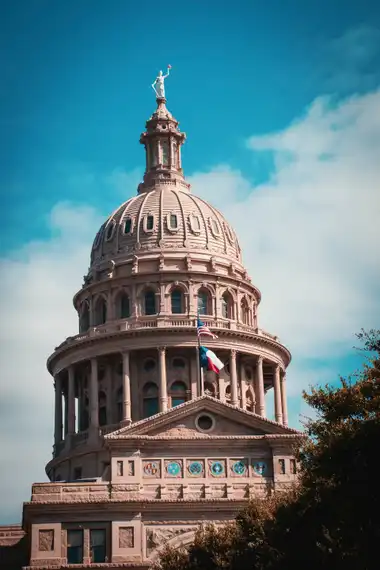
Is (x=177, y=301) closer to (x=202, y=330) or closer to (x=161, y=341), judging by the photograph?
(x=161, y=341)

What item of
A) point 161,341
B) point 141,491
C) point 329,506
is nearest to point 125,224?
point 161,341

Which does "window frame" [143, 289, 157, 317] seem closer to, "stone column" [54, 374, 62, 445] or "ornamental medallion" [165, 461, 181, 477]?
"stone column" [54, 374, 62, 445]

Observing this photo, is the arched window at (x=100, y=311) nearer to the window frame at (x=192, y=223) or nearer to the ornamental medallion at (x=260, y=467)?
the window frame at (x=192, y=223)

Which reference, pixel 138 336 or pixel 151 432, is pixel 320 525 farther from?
pixel 138 336

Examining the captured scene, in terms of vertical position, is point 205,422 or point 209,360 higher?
point 209,360

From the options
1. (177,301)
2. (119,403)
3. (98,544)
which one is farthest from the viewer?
(177,301)

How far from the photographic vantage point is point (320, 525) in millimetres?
56688

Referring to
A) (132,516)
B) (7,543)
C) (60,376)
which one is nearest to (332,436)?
(132,516)

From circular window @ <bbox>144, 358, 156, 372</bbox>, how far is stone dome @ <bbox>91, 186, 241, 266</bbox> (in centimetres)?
1029

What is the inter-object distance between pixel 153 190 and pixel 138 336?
17.8 metres

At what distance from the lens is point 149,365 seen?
112 meters

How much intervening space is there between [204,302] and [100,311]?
30.5 ft

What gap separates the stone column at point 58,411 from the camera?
375ft

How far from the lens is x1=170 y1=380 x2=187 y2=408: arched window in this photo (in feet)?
362
